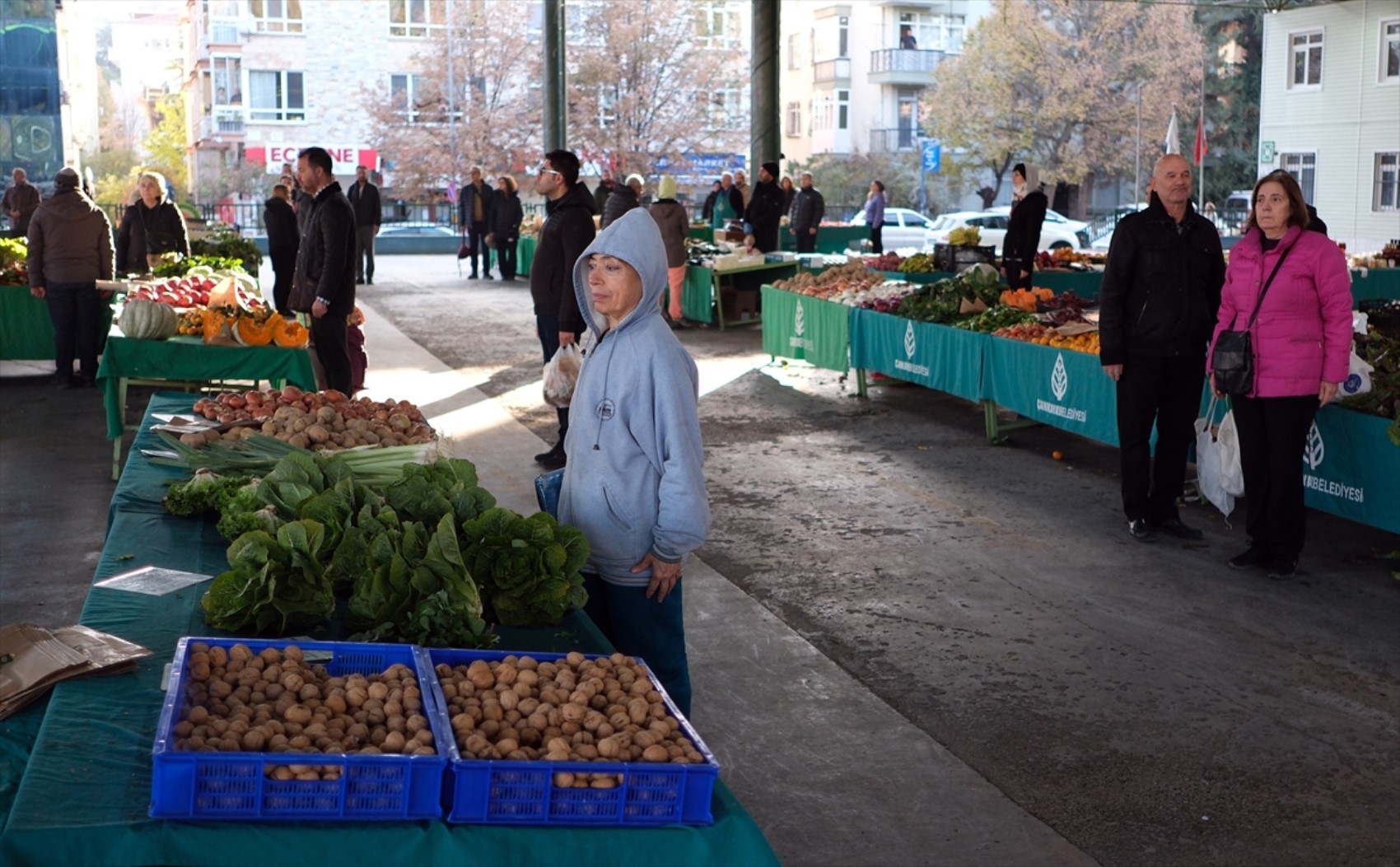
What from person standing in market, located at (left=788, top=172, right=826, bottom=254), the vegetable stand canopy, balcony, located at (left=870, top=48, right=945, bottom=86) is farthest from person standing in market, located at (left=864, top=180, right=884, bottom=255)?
balcony, located at (left=870, top=48, right=945, bottom=86)

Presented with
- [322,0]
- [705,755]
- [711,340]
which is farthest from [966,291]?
[322,0]

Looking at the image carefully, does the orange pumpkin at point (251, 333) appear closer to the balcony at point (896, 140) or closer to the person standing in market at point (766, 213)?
the person standing in market at point (766, 213)

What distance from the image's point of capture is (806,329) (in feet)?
43.7

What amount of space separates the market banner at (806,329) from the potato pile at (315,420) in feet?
21.9

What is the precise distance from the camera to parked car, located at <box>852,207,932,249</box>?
1346 inches

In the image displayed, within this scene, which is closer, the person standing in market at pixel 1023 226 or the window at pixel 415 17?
the person standing in market at pixel 1023 226

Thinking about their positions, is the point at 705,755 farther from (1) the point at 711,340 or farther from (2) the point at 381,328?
(2) the point at 381,328

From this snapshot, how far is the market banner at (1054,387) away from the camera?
8734 mm

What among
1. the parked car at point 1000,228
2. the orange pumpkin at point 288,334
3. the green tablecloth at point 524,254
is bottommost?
the orange pumpkin at point 288,334

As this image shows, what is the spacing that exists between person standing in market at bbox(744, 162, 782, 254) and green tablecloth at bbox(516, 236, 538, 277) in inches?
248

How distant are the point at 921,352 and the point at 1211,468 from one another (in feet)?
12.9

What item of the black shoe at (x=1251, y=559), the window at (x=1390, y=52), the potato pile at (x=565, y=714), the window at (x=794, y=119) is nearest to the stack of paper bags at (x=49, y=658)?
the potato pile at (x=565, y=714)

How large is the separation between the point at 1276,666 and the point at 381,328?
44.8 ft

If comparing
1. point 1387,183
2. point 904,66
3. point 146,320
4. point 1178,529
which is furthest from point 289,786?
point 904,66
